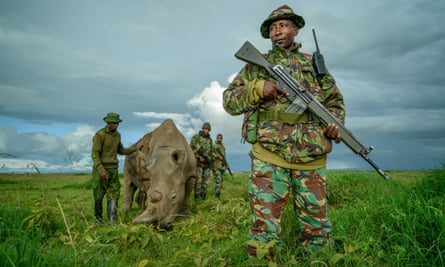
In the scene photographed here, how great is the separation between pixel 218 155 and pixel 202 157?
3.23 feet

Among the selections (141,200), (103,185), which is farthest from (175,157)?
(141,200)

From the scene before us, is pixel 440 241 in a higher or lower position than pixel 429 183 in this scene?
lower

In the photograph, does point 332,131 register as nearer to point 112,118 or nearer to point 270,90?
point 270,90

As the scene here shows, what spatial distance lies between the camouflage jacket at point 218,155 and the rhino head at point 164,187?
5.60m

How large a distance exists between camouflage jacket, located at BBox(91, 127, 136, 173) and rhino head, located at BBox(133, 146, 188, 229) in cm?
132

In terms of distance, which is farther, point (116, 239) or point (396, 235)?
point (116, 239)

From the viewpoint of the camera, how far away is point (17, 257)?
220cm

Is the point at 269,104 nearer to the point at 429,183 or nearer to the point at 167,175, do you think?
the point at 429,183

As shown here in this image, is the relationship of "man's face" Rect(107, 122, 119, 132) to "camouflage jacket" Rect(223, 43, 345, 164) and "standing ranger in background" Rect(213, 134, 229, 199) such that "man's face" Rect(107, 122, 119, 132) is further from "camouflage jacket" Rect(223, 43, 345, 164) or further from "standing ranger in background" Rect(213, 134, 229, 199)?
"standing ranger in background" Rect(213, 134, 229, 199)

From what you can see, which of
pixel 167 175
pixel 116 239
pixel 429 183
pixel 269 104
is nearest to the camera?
pixel 269 104

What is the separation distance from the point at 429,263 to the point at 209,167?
9.66 metres

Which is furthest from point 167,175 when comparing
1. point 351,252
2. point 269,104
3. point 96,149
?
point 351,252

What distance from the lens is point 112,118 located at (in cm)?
752

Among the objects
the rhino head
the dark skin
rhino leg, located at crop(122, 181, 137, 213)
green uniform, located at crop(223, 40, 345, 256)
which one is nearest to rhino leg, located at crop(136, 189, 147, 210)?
rhino leg, located at crop(122, 181, 137, 213)
